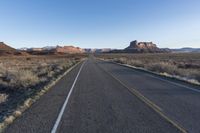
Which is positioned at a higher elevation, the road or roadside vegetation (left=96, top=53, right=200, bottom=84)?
the road

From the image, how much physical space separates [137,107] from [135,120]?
78.3 inches

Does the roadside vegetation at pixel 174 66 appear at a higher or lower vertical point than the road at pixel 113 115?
lower

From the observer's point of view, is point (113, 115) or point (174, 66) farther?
point (174, 66)

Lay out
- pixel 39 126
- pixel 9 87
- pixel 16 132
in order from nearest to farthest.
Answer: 1. pixel 16 132
2. pixel 39 126
3. pixel 9 87

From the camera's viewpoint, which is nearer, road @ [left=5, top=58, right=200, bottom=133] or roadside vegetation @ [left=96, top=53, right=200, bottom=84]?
road @ [left=5, top=58, right=200, bottom=133]

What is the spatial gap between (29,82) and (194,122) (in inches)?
626

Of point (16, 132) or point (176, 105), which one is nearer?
point (16, 132)

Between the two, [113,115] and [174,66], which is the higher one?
[113,115]

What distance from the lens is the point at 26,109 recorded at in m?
10.4

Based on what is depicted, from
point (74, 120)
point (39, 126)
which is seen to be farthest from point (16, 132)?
point (74, 120)

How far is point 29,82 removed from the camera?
21.4m

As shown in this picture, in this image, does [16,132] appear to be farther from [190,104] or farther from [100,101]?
[190,104]

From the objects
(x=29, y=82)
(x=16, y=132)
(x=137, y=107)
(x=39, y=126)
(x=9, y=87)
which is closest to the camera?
(x=16, y=132)

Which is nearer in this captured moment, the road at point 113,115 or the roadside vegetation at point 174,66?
the road at point 113,115
